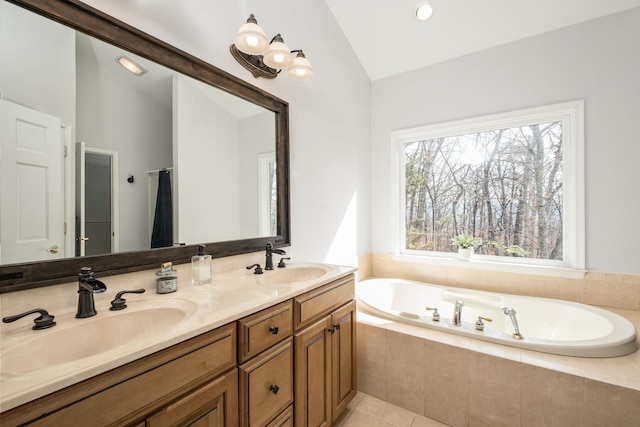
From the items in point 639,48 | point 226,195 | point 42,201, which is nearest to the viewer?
point 42,201

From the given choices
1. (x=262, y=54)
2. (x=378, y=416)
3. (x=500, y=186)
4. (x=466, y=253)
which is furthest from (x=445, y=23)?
(x=378, y=416)

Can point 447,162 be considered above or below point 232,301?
above

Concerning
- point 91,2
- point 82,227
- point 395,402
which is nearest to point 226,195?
point 82,227

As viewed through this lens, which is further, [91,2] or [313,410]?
[313,410]

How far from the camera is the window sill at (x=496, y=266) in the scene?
2172 millimetres

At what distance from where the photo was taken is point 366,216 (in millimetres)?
2996

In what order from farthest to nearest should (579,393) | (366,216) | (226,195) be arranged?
(366,216), (226,195), (579,393)

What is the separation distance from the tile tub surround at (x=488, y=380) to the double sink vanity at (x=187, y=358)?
48 cm

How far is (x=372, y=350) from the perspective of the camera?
1.90 meters

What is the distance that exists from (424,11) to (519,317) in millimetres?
2595

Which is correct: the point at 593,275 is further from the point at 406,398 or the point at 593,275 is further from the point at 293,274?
the point at 293,274

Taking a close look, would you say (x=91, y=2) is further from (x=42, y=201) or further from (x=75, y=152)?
(x=42, y=201)

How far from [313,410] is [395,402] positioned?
790 millimetres

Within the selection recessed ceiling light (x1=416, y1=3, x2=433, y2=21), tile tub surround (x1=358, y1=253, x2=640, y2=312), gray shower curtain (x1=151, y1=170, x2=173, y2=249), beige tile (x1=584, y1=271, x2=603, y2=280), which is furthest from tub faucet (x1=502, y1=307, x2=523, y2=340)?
recessed ceiling light (x1=416, y1=3, x2=433, y2=21)
